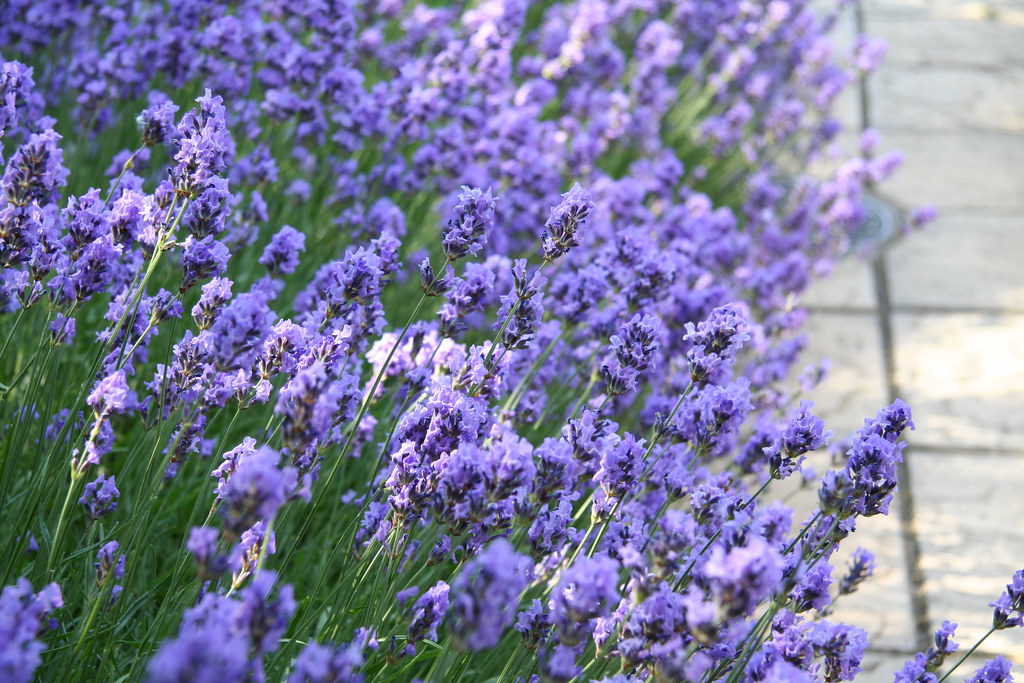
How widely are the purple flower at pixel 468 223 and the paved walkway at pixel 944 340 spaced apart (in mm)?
1760

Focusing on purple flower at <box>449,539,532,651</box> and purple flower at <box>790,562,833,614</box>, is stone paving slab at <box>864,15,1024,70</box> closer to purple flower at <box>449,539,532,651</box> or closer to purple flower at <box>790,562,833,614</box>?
purple flower at <box>790,562,833,614</box>

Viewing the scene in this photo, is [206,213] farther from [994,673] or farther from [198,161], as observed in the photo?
[994,673]

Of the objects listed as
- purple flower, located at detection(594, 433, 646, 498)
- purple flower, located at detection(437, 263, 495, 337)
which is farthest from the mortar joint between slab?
purple flower, located at detection(437, 263, 495, 337)

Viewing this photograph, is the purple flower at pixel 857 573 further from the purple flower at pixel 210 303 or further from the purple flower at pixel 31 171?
the purple flower at pixel 31 171

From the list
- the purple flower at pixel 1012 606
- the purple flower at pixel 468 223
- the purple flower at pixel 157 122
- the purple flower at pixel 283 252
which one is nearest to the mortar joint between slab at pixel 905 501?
the purple flower at pixel 1012 606

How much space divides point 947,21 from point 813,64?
3229mm

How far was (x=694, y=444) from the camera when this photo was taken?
2.06 meters

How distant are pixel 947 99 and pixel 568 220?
622 cm

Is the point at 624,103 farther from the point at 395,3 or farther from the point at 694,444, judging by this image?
the point at 694,444

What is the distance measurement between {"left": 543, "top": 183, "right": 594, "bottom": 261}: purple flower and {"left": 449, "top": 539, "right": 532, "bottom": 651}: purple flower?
30.3 inches

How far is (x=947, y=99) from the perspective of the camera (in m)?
7.22

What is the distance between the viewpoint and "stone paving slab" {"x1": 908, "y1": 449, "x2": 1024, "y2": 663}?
3.10 m

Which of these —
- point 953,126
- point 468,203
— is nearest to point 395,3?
point 468,203

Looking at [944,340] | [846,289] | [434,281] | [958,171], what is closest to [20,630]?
[434,281]
